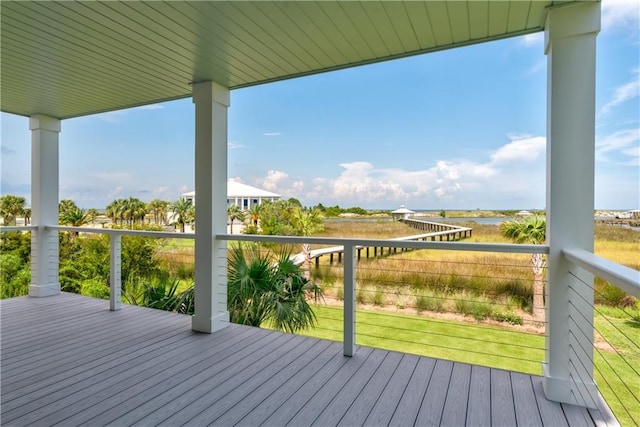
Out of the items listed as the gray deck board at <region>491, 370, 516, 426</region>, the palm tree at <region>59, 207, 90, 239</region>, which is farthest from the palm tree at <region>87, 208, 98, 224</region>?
the gray deck board at <region>491, 370, 516, 426</region>

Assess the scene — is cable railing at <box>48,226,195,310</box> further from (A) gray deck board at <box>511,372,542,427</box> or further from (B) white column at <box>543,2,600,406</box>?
(B) white column at <box>543,2,600,406</box>

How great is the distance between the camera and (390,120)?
16.3m

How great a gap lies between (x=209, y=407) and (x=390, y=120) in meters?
16.0

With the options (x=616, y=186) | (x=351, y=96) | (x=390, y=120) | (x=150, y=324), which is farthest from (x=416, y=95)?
(x=150, y=324)

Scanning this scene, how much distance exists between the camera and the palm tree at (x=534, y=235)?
20.0ft

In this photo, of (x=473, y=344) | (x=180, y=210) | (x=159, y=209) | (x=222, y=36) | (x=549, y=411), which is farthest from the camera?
(x=159, y=209)

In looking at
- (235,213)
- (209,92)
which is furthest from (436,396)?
(235,213)

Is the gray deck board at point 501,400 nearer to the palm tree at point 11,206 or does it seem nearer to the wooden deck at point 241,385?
the wooden deck at point 241,385

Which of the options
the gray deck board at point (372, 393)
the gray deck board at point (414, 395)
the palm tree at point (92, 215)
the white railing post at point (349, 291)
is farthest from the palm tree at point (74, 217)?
the gray deck board at point (414, 395)

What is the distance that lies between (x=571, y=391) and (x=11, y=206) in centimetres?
1580

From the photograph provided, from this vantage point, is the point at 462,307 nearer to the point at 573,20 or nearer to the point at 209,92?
the point at 573,20

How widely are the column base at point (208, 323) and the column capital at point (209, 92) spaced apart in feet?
7.23

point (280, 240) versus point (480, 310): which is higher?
point (280, 240)

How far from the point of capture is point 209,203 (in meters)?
3.37
